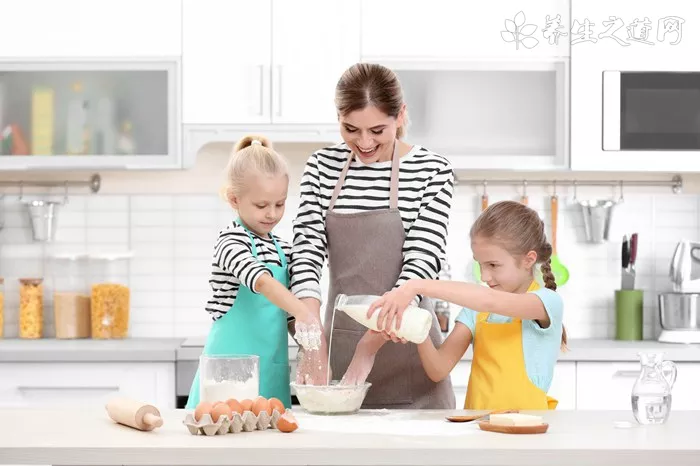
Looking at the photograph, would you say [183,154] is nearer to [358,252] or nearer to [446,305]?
[446,305]

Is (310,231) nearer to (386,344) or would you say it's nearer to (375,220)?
(375,220)

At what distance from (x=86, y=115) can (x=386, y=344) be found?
1882mm

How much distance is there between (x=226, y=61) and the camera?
3746 mm

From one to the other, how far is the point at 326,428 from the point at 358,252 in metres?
0.69

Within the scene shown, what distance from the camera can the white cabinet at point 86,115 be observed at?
3.78 metres

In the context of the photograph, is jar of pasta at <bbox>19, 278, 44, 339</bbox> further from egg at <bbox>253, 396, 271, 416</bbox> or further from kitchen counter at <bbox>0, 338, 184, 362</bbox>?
egg at <bbox>253, 396, 271, 416</bbox>

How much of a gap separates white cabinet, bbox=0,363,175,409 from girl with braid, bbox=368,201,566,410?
1.49 meters

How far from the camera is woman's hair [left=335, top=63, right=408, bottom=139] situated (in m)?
2.27

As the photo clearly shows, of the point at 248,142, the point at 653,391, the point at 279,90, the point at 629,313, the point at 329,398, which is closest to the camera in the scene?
the point at 653,391

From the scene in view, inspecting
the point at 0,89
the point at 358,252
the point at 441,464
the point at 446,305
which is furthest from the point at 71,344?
the point at 441,464

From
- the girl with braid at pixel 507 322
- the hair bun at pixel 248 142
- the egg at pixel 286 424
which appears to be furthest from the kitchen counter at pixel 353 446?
the hair bun at pixel 248 142

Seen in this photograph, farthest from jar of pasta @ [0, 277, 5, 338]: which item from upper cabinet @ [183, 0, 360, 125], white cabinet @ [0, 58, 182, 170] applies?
upper cabinet @ [183, 0, 360, 125]

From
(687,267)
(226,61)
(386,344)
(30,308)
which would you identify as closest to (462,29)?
(226,61)

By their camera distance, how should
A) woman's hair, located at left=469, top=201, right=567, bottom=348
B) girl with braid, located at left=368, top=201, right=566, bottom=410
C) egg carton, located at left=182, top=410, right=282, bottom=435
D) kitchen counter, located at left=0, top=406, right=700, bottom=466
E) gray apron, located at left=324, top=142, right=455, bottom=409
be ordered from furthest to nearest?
1. gray apron, located at left=324, top=142, right=455, bottom=409
2. woman's hair, located at left=469, top=201, right=567, bottom=348
3. girl with braid, located at left=368, top=201, right=566, bottom=410
4. egg carton, located at left=182, top=410, right=282, bottom=435
5. kitchen counter, located at left=0, top=406, right=700, bottom=466
